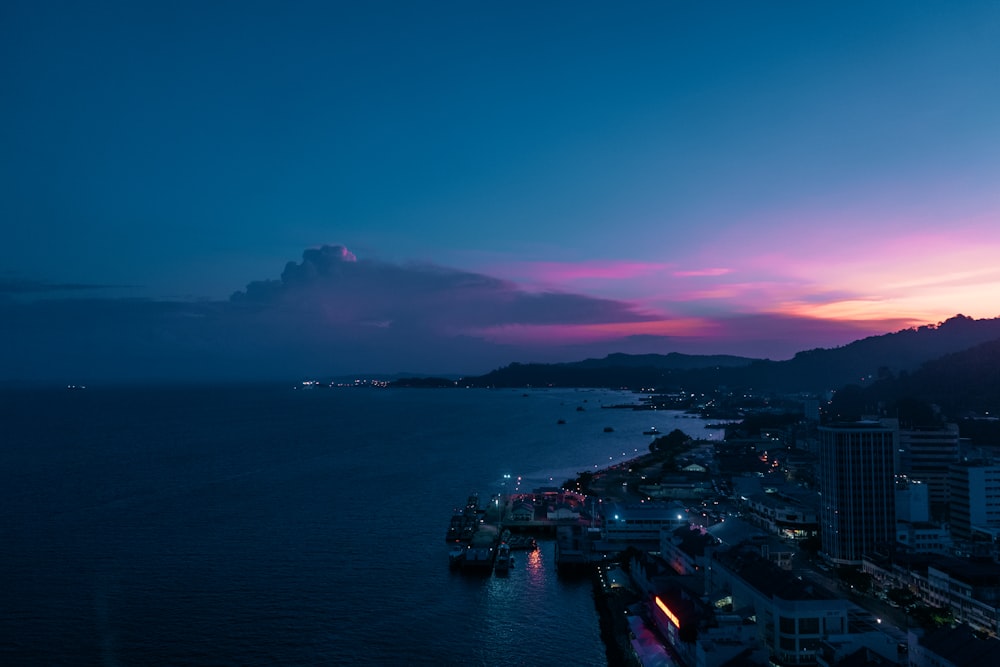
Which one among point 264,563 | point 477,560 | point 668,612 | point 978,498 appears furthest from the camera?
point 978,498

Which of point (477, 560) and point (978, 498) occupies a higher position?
point (978, 498)

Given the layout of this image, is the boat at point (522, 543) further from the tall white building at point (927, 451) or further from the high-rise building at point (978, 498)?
the tall white building at point (927, 451)

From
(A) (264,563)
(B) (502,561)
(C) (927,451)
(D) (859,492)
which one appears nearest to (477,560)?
(B) (502,561)

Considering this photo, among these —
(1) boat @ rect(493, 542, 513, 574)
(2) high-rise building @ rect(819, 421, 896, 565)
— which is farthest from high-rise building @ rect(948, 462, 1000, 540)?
(1) boat @ rect(493, 542, 513, 574)

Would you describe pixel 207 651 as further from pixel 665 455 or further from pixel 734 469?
pixel 665 455

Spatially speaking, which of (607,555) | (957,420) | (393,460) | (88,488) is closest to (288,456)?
(393,460)

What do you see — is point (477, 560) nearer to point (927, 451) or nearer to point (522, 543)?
point (522, 543)
